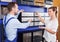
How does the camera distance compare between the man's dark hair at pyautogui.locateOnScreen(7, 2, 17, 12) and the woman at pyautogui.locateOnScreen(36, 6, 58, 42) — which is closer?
the man's dark hair at pyautogui.locateOnScreen(7, 2, 17, 12)

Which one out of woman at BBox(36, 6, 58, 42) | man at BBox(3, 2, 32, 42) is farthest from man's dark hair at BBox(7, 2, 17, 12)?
woman at BBox(36, 6, 58, 42)

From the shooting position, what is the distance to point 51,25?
304 centimetres

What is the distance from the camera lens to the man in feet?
8.19

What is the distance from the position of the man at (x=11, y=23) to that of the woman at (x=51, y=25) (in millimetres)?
597

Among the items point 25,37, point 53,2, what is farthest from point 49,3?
point 25,37

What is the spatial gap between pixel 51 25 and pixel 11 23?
2.98 ft

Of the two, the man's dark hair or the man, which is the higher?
the man's dark hair

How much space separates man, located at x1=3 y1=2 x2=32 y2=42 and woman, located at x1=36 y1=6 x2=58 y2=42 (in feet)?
1.96

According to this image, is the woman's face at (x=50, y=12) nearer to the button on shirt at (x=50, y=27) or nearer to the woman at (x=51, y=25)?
the woman at (x=51, y=25)

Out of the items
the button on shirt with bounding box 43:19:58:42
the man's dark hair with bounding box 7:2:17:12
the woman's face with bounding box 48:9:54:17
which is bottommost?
the button on shirt with bounding box 43:19:58:42

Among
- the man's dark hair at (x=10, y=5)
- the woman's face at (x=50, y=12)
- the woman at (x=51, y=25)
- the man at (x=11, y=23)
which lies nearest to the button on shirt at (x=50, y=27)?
the woman at (x=51, y=25)

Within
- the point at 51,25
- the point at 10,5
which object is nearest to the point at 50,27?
the point at 51,25

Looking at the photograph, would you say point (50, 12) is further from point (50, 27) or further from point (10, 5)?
point (10, 5)

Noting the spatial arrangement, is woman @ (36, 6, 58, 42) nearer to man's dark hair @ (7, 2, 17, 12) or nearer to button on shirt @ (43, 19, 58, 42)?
button on shirt @ (43, 19, 58, 42)
